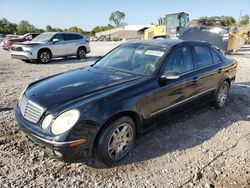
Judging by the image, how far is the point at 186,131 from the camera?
15.5 feet

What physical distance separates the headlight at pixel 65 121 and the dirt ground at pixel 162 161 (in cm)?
66

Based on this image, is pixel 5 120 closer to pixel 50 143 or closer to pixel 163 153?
pixel 50 143

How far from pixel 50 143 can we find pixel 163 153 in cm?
173

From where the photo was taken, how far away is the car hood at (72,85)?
344 centimetres

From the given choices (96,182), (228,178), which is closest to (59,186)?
(96,182)

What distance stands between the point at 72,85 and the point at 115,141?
1.02 metres

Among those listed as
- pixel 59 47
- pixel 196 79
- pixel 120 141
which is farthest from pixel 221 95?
pixel 59 47

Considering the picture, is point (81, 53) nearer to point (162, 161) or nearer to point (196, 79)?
point (196, 79)

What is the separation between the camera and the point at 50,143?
10.1ft

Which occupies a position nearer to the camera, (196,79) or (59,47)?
(196,79)

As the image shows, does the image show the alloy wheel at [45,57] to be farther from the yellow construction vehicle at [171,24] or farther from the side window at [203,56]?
the side window at [203,56]

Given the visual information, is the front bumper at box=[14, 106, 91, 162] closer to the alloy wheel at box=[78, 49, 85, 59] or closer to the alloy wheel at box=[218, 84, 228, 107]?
the alloy wheel at box=[218, 84, 228, 107]

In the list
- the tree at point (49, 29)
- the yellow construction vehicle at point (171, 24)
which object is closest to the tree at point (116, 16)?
the tree at point (49, 29)

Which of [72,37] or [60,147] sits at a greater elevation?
[72,37]
